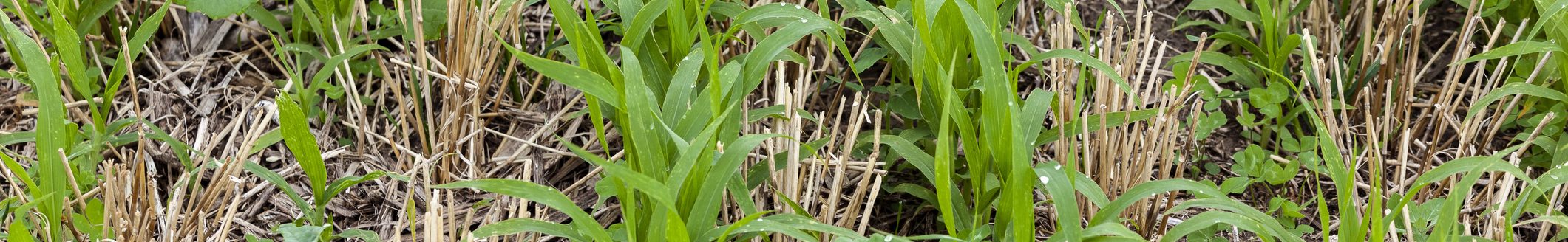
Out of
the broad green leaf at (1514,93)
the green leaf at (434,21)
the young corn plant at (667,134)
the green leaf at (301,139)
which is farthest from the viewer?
the green leaf at (434,21)

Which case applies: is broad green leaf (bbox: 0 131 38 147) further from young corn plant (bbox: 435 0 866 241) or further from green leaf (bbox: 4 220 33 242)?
young corn plant (bbox: 435 0 866 241)

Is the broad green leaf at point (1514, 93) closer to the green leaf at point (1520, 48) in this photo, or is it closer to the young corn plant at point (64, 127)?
the green leaf at point (1520, 48)

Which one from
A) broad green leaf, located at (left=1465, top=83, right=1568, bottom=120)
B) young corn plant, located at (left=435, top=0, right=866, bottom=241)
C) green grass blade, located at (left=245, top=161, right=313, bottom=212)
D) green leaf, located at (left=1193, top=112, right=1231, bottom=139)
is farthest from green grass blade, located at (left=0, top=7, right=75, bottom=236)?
broad green leaf, located at (left=1465, top=83, right=1568, bottom=120)

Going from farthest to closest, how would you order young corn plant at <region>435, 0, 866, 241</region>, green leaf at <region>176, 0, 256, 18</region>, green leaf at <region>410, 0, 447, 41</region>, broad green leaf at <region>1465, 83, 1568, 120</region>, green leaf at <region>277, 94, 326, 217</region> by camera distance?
green leaf at <region>410, 0, 447, 41</region>, green leaf at <region>176, 0, 256, 18</region>, broad green leaf at <region>1465, 83, 1568, 120</region>, green leaf at <region>277, 94, 326, 217</region>, young corn plant at <region>435, 0, 866, 241</region>

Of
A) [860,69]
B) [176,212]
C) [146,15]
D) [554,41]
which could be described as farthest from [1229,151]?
[146,15]

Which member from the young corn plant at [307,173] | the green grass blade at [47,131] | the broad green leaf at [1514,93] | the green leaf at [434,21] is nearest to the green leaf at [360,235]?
the young corn plant at [307,173]

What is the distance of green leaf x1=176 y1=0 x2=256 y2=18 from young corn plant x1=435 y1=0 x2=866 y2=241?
602 mm

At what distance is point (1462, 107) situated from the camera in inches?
81.8

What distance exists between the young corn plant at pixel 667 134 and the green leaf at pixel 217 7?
602 mm

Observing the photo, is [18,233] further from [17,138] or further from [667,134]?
[667,134]

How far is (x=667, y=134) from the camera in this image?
1386 millimetres

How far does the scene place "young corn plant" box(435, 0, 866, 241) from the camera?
1.26m

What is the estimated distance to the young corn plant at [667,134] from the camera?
4.14 feet

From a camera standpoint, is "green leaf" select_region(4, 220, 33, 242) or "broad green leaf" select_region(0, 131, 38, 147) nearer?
"green leaf" select_region(4, 220, 33, 242)
